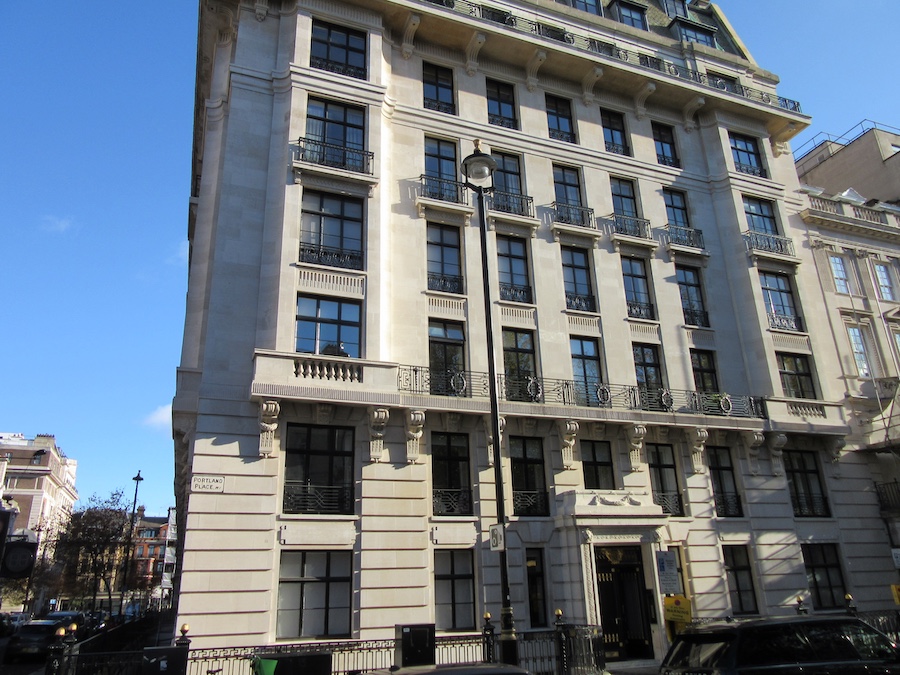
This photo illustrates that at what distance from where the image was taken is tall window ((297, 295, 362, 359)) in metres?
20.4

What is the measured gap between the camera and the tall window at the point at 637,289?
25891 mm

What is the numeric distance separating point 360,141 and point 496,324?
26.6ft

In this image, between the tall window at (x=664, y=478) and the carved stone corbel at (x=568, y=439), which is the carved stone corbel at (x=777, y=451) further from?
the carved stone corbel at (x=568, y=439)

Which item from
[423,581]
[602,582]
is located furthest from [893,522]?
[423,581]

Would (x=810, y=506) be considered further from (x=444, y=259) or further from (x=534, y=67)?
(x=534, y=67)

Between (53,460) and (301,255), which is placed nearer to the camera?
(301,255)

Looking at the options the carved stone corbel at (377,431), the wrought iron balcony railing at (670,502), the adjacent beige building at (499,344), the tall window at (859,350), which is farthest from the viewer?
the tall window at (859,350)

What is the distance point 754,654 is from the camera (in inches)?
383

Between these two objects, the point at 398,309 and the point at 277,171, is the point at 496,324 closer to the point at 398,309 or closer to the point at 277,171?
the point at 398,309

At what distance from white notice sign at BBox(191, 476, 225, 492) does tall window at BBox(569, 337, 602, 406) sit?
12022mm

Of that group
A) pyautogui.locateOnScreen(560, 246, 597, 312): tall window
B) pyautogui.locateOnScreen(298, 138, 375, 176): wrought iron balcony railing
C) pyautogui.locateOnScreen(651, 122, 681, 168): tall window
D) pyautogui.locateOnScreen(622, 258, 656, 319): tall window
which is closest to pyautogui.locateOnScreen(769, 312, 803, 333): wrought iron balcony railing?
pyautogui.locateOnScreen(622, 258, 656, 319): tall window

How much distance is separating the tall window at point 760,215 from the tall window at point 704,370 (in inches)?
271

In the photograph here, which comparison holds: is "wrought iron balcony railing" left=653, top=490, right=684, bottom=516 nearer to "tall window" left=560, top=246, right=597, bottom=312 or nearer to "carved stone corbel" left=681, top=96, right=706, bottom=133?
"tall window" left=560, top=246, right=597, bottom=312

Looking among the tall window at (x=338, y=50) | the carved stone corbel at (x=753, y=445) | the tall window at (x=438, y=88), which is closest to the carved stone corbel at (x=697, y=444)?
the carved stone corbel at (x=753, y=445)
